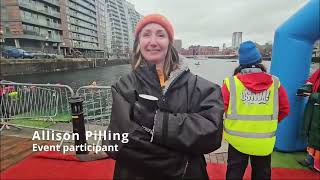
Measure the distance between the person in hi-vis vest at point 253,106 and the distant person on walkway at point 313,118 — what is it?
1435 millimetres

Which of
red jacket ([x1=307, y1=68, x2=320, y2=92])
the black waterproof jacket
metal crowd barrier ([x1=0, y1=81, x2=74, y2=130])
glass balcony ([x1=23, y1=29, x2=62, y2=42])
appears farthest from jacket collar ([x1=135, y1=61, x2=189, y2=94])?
glass balcony ([x1=23, y1=29, x2=62, y2=42])

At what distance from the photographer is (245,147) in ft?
7.97

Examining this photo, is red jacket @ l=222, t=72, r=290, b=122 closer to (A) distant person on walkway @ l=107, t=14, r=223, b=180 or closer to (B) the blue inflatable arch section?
(A) distant person on walkway @ l=107, t=14, r=223, b=180

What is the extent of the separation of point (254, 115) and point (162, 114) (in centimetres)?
147

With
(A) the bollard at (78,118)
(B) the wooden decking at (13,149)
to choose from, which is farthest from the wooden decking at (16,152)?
(A) the bollard at (78,118)

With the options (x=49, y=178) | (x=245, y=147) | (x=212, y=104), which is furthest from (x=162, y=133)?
(x=49, y=178)

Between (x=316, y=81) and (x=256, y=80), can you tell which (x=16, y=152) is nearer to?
(x=256, y=80)

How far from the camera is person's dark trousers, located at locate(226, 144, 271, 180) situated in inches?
98.3

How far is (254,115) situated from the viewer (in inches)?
94.4

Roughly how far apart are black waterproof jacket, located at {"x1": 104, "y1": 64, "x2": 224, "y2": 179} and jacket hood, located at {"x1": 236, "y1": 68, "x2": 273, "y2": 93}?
1069 millimetres

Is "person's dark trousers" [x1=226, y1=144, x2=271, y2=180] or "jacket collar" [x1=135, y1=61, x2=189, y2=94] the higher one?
"jacket collar" [x1=135, y1=61, x2=189, y2=94]

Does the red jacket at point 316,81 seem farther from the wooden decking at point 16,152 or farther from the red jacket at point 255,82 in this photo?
the wooden decking at point 16,152

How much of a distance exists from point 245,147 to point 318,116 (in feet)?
5.87

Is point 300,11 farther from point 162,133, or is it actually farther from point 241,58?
point 162,133
